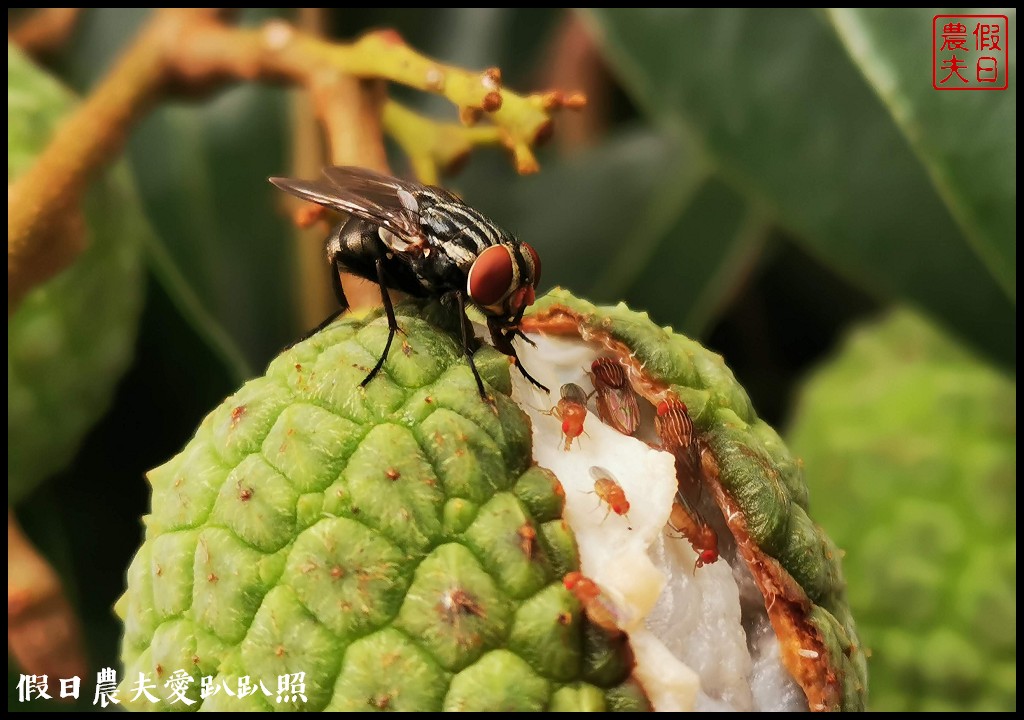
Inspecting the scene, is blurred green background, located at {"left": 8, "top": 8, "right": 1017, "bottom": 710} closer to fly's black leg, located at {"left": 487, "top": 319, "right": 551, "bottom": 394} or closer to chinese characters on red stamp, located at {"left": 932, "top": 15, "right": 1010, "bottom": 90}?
chinese characters on red stamp, located at {"left": 932, "top": 15, "right": 1010, "bottom": 90}

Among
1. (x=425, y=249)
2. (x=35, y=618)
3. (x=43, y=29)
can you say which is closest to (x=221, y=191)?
(x=43, y=29)

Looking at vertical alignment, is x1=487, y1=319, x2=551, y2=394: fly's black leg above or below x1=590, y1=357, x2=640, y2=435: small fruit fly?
→ above

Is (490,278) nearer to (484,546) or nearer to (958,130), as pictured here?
(484,546)

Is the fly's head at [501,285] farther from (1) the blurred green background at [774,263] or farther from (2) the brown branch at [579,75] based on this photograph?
(2) the brown branch at [579,75]

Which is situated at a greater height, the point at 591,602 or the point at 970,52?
the point at 970,52

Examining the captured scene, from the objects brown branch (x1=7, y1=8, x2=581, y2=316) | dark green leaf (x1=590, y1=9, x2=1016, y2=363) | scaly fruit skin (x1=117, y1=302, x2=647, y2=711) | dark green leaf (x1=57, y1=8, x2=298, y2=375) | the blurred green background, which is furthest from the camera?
dark green leaf (x1=57, y1=8, x2=298, y2=375)

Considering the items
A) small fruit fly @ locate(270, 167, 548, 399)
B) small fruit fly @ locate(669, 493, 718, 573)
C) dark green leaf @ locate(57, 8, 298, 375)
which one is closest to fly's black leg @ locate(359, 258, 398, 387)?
small fruit fly @ locate(270, 167, 548, 399)

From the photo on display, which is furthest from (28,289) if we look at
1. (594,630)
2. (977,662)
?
(977,662)

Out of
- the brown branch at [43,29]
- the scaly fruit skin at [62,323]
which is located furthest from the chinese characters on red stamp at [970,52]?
the brown branch at [43,29]
